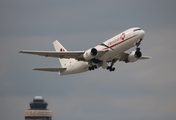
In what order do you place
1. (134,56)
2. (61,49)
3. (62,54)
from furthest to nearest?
(61,49) → (134,56) → (62,54)

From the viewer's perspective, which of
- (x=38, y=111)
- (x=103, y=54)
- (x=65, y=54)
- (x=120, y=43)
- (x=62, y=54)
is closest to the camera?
(x=120, y=43)

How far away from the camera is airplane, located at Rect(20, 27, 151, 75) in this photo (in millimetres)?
103438

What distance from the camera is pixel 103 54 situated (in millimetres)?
105688

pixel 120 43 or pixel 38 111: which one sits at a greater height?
pixel 38 111

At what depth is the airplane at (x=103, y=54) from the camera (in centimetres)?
10344

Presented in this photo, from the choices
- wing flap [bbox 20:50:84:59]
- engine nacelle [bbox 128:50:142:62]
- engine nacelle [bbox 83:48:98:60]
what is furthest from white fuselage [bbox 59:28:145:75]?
engine nacelle [bbox 128:50:142:62]

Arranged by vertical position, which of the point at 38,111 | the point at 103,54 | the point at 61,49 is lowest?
the point at 103,54

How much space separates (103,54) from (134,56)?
5.99 meters

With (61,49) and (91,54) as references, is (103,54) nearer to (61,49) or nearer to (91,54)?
(91,54)

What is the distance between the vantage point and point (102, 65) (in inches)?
4267

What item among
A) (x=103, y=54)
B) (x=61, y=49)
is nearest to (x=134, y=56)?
(x=103, y=54)

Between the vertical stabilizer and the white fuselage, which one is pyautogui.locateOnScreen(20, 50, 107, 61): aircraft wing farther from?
the vertical stabilizer

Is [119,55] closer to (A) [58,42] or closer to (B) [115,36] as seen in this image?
(B) [115,36]

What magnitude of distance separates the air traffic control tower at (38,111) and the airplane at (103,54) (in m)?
75.4
